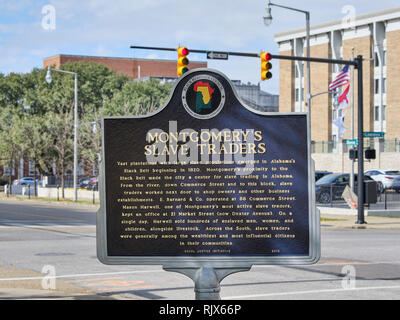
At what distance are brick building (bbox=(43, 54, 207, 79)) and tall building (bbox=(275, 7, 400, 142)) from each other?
3288 cm

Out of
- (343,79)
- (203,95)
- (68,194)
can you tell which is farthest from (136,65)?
(203,95)

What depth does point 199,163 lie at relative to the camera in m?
6.24

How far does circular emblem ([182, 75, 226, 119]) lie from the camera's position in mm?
6305

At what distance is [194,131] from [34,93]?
254ft

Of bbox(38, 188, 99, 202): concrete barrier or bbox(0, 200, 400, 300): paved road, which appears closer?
bbox(0, 200, 400, 300): paved road

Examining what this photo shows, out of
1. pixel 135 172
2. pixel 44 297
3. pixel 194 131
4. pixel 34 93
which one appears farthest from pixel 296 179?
pixel 34 93

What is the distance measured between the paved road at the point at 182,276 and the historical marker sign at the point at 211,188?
14.4 feet

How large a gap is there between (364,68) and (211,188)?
7152 centimetres

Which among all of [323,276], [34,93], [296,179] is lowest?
[323,276]

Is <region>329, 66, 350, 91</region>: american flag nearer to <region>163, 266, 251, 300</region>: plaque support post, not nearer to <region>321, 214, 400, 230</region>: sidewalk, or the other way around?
<region>321, 214, 400, 230</region>: sidewalk

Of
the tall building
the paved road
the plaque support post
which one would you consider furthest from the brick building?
the plaque support post

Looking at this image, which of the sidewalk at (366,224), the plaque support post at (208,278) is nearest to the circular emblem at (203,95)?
the plaque support post at (208,278)

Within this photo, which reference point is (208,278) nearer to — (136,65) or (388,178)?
(388,178)
